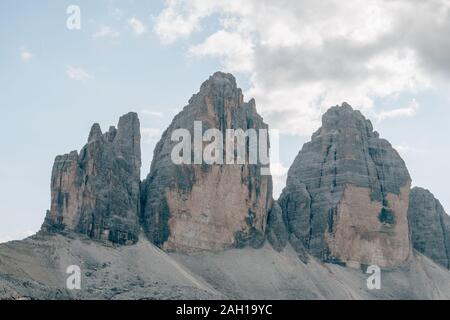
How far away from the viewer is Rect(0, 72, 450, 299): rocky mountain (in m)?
132

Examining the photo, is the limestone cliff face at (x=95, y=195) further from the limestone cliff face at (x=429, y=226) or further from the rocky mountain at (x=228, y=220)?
the limestone cliff face at (x=429, y=226)

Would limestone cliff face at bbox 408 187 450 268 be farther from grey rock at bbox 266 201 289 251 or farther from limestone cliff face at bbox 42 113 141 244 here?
limestone cliff face at bbox 42 113 141 244

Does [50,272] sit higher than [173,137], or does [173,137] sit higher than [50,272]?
[173,137]

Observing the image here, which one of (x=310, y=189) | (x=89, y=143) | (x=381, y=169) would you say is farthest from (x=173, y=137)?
(x=381, y=169)

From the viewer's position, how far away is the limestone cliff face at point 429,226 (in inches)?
7539

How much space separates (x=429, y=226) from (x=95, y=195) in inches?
3452

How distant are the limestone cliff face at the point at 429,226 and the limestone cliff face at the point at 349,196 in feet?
40.5

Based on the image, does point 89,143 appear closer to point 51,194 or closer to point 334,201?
point 51,194

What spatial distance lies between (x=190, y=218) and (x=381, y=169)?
52.3m

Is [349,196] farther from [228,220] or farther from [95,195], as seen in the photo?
[95,195]

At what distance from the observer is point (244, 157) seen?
535 ft

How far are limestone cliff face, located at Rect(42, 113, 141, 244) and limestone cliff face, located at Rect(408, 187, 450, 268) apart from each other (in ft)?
247

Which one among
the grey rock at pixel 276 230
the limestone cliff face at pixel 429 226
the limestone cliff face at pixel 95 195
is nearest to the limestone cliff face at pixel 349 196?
the grey rock at pixel 276 230

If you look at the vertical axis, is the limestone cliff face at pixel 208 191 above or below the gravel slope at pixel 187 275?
above
